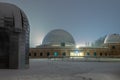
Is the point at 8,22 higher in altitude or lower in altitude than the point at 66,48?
higher

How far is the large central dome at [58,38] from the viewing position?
82.7 metres

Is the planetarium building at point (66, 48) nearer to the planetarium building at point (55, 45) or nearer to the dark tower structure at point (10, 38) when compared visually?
the planetarium building at point (55, 45)

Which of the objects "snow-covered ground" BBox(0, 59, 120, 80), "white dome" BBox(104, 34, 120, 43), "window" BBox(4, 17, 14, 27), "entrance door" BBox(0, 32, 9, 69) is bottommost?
"snow-covered ground" BBox(0, 59, 120, 80)

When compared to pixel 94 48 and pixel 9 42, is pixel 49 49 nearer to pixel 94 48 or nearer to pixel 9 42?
pixel 94 48

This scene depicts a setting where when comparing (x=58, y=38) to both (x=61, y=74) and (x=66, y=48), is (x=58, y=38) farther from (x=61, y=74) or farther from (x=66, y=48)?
(x=61, y=74)

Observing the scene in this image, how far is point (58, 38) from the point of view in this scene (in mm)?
82938

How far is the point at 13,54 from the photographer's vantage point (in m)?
20.7

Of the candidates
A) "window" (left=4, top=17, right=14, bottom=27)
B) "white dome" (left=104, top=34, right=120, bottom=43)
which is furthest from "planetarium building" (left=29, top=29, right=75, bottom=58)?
"window" (left=4, top=17, right=14, bottom=27)

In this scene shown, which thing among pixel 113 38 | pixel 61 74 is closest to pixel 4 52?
pixel 61 74

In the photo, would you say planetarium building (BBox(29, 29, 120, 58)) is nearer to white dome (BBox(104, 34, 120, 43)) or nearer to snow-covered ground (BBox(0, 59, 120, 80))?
white dome (BBox(104, 34, 120, 43))

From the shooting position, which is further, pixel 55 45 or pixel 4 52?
pixel 55 45

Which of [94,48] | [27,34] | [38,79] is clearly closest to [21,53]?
[27,34]

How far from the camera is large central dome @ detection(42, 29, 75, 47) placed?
82.7m

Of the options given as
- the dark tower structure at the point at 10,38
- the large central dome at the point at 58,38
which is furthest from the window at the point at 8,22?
the large central dome at the point at 58,38
